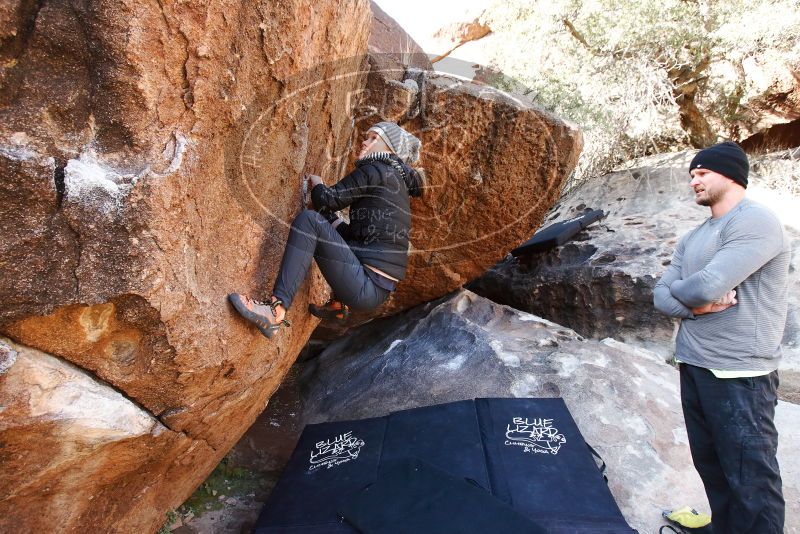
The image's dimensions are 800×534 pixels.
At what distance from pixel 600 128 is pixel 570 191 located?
0.94 m

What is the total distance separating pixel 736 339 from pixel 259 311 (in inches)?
79.2

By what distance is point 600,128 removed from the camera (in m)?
7.16

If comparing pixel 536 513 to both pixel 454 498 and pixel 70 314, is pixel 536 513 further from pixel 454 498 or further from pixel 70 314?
pixel 70 314

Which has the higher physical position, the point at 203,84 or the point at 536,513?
the point at 203,84

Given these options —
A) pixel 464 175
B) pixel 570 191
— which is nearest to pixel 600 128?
pixel 570 191

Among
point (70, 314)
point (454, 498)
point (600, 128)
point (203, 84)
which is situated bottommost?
point (454, 498)

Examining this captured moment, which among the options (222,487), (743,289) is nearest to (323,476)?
(222,487)

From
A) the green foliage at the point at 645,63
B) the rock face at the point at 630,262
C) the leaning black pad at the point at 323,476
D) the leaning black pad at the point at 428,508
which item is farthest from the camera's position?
the green foliage at the point at 645,63

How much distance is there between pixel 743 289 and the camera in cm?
221

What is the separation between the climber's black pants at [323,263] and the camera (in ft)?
8.25

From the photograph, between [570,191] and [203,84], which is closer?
[203,84]

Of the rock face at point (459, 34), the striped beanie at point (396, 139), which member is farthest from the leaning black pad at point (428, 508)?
the rock face at point (459, 34)

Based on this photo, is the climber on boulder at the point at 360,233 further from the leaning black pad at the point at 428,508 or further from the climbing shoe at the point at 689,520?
the climbing shoe at the point at 689,520

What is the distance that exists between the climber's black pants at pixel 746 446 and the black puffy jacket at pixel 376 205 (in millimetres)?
1590
